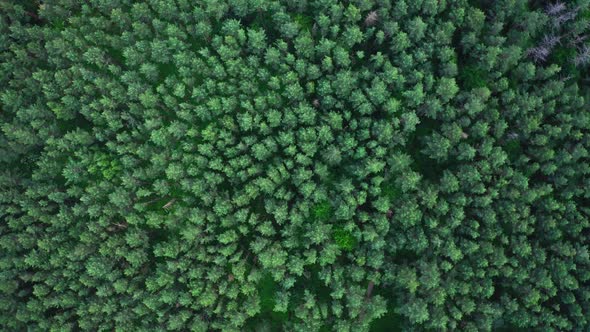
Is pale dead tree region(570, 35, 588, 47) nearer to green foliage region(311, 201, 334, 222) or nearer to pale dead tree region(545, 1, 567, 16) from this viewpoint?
pale dead tree region(545, 1, 567, 16)

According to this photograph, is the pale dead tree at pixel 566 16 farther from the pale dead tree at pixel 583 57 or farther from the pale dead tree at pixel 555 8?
the pale dead tree at pixel 583 57

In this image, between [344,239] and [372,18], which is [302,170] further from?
[372,18]

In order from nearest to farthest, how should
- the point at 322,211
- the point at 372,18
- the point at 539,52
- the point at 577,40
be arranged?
1. the point at 322,211
2. the point at 372,18
3. the point at 539,52
4. the point at 577,40

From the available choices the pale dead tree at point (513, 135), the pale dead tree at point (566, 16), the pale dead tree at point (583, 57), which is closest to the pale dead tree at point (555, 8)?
the pale dead tree at point (566, 16)

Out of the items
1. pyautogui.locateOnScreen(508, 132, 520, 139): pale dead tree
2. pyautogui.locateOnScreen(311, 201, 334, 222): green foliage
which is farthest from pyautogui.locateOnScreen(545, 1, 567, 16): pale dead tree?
pyautogui.locateOnScreen(311, 201, 334, 222): green foliage

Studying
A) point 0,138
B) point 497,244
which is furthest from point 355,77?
point 0,138

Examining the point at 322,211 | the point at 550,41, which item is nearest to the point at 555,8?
the point at 550,41

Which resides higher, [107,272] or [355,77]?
[355,77]

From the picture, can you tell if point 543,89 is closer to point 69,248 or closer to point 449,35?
point 449,35
